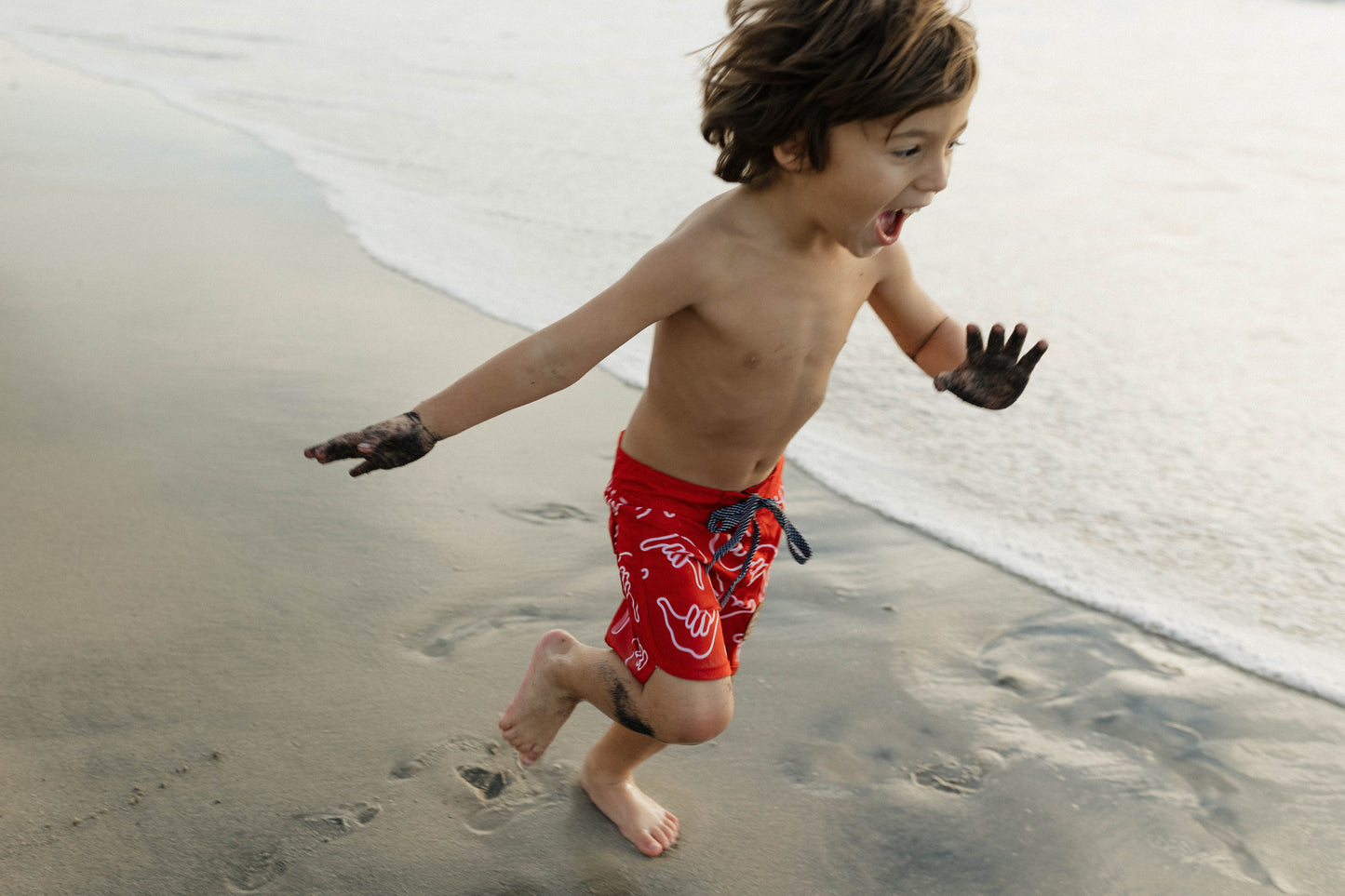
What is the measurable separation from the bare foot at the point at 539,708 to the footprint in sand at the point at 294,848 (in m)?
0.28

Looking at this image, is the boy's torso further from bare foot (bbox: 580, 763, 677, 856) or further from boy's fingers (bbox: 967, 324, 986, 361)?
bare foot (bbox: 580, 763, 677, 856)

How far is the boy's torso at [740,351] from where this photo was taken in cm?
185

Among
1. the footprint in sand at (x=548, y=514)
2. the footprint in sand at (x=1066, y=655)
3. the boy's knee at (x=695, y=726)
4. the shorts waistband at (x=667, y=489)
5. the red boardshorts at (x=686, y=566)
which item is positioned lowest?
the footprint in sand at (x=548, y=514)

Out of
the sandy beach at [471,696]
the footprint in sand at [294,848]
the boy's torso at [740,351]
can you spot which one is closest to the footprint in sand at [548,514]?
the sandy beach at [471,696]

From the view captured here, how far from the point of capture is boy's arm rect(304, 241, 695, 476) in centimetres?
177

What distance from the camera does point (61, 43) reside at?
10.3 m

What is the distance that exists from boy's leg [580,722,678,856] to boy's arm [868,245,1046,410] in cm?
87

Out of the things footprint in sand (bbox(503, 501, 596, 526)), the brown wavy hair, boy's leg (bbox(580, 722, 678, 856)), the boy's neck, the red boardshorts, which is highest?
the brown wavy hair

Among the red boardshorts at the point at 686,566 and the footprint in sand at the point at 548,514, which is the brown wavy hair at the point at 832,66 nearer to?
the red boardshorts at the point at 686,566

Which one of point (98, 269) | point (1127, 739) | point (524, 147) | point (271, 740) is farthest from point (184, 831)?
point (524, 147)

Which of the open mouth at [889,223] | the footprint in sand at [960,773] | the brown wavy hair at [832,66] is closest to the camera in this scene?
the brown wavy hair at [832,66]

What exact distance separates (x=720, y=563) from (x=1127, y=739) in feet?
3.48

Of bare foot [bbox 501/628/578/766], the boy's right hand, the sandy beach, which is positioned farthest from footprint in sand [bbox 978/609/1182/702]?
→ the boy's right hand

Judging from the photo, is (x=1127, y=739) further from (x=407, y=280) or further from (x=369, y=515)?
(x=407, y=280)
